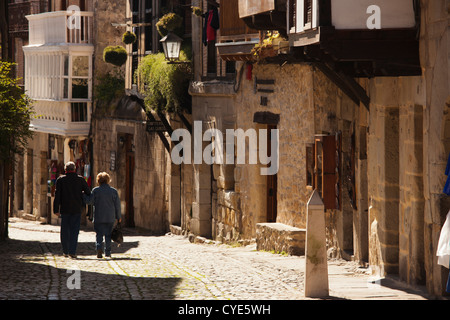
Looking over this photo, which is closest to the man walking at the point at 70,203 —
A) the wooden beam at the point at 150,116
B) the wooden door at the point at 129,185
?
the wooden beam at the point at 150,116

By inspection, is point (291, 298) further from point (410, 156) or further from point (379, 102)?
point (379, 102)

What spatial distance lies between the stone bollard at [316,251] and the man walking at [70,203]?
528cm

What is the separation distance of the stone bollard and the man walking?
17.3 feet

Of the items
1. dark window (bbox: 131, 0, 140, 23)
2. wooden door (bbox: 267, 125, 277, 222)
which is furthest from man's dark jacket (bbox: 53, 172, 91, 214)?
dark window (bbox: 131, 0, 140, 23)

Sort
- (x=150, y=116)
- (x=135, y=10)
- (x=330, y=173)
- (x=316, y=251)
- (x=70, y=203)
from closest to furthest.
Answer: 1. (x=316, y=251)
2. (x=330, y=173)
3. (x=70, y=203)
4. (x=150, y=116)
5. (x=135, y=10)

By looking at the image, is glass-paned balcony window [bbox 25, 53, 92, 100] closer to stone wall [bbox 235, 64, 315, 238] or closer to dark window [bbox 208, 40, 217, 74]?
dark window [bbox 208, 40, 217, 74]

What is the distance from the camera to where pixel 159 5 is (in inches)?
934

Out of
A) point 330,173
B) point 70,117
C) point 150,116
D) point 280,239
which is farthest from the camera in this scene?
point 70,117

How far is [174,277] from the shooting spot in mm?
12117

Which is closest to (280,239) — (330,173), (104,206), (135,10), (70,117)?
(330,173)

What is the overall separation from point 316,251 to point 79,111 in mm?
20951

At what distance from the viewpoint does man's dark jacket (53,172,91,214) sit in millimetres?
14242

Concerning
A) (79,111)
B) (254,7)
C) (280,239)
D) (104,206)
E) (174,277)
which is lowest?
(174,277)

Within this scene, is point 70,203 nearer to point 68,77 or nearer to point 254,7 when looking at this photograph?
point 254,7
